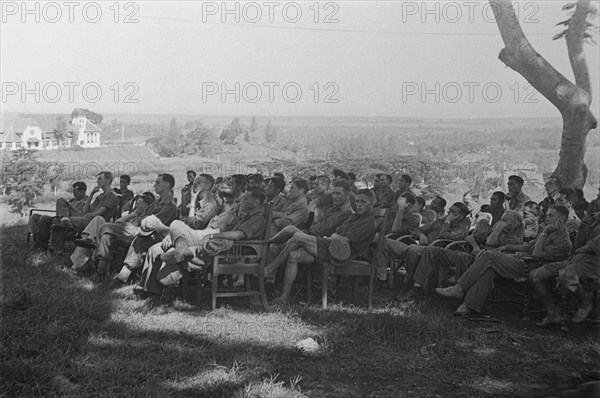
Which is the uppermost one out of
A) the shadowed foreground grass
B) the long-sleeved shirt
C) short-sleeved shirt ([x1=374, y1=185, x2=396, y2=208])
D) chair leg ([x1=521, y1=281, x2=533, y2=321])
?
short-sleeved shirt ([x1=374, y1=185, x2=396, y2=208])

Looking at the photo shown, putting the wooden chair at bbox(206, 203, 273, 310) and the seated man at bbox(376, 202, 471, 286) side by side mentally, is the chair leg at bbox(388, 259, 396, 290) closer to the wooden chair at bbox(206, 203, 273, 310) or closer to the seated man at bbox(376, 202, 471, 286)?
the seated man at bbox(376, 202, 471, 286)

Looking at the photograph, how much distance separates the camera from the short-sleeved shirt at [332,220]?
21.9 feet

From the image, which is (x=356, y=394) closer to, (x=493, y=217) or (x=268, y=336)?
(x=268, y=336)

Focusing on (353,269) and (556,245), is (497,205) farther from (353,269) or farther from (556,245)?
(353,269)

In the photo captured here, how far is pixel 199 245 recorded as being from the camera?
19.7 feet

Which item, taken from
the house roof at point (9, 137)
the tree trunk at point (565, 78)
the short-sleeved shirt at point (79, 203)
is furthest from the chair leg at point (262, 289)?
the house roof at point (9, 137)

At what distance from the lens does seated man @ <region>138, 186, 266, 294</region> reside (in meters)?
5.84

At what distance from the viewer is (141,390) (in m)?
3.90

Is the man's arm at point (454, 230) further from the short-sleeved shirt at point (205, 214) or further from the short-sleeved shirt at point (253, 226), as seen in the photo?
the short-sleeved shirt at point (205, 214)

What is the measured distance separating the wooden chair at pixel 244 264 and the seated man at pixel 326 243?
203 millimetres

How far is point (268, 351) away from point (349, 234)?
1713mm

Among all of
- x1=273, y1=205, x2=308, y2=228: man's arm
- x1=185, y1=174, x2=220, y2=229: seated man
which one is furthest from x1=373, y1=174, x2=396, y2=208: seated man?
x1=185, y1=174, x2=220, y2=229: seated man

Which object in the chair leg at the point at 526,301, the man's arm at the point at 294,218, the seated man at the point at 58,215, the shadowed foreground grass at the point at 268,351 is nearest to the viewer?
the shadowed foreground grass at the point at 268,351

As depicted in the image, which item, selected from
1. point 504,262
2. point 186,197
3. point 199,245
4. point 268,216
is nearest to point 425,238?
point 504,262
